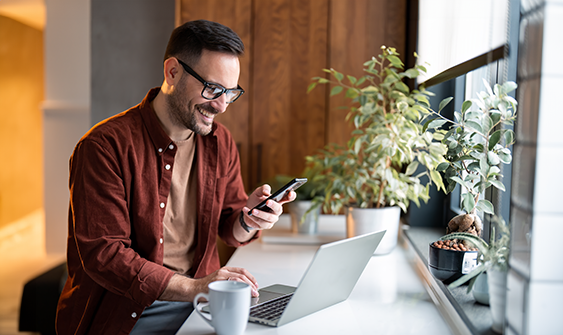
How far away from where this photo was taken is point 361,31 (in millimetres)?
2258

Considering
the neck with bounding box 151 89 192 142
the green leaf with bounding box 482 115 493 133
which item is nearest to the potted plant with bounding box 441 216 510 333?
the green leaf with bounding box 482 115 493 133

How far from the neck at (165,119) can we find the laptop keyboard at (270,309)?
0.62 metres

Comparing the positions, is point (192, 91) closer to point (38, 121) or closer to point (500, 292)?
point (500, 292)

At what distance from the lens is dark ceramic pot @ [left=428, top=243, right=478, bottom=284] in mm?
1060

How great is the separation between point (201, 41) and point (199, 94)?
150 mm

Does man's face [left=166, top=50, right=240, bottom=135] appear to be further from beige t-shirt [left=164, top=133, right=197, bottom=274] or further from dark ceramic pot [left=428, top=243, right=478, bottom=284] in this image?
dark ceramic pot [left=428, top=243, right=478, bottom=284]

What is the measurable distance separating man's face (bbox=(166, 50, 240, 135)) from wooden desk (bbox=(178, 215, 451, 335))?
1.58ft

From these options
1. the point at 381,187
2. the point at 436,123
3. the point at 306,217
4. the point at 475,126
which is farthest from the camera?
the point at 306,217

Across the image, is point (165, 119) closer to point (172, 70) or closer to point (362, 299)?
point (172, 70)

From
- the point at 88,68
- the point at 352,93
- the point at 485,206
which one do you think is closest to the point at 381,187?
the point at 352,93

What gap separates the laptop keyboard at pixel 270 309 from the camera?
0.96m

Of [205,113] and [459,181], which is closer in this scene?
[459,181]

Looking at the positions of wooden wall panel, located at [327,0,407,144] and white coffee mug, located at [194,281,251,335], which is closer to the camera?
white coffee mug, located at [194,281,251,335]

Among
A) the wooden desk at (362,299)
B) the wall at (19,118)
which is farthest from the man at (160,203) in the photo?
the wall at (19,118)
